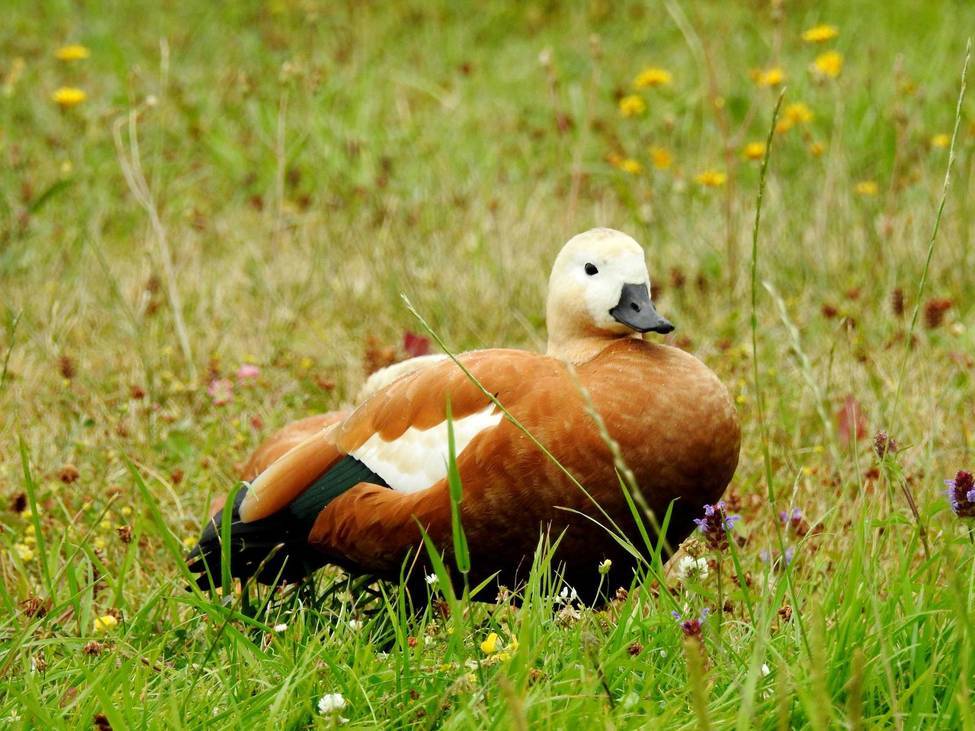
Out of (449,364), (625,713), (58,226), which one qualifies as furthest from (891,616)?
(58,226)

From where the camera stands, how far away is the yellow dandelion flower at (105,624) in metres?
2.70

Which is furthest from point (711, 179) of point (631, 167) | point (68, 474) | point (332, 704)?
point (332, 704)

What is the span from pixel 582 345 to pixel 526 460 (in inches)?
17.9

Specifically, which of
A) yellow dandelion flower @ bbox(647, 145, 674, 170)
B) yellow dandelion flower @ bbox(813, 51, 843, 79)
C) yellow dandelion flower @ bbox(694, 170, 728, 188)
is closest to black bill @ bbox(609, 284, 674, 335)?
yellow dandelion flower @ bbox(813, 51, 843, 79)

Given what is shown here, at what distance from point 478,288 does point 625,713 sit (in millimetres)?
3026

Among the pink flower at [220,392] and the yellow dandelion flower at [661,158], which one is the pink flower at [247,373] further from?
the yellow dandelion flower at [661,158]

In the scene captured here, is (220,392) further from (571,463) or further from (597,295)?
(571,463)

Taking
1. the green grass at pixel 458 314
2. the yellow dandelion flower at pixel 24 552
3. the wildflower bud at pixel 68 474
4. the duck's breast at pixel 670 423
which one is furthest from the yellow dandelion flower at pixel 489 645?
the wildflower bud at pixel 68 474

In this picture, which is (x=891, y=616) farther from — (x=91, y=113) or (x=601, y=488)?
(x=91, y=113)

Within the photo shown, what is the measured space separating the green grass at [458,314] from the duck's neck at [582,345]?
0.43 m

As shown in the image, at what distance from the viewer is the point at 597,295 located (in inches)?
121

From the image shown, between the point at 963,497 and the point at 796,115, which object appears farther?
the point at 796,115

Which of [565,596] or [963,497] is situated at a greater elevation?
[963,497]

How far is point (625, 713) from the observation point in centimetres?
219
